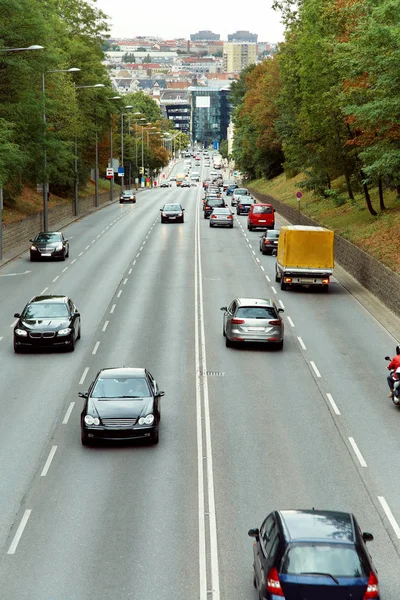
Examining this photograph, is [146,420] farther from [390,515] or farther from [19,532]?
[390,515]

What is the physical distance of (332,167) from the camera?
62.0 m

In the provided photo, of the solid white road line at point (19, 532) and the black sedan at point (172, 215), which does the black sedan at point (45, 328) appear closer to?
the solid white road line at point (19, 532)

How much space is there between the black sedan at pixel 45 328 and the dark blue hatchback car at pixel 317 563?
1778cm

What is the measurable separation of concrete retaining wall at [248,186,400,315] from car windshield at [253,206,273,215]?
1623cm

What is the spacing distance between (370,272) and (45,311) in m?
16.7

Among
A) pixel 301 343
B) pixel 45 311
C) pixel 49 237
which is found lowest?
pixel 301 343

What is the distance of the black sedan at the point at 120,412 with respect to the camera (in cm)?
1911

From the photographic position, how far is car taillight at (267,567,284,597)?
10.7 meters

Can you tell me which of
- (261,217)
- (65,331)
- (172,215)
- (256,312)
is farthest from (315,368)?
(172,215)

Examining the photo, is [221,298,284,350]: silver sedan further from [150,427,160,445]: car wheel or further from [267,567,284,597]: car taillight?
[267,567,284,597]: car taillight

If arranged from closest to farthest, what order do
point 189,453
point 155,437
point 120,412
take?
point 189,453, point 120,412, point 155,437

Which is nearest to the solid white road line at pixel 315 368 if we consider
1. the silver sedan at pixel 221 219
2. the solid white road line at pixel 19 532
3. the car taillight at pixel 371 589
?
the solid white road line at pixel 19 532

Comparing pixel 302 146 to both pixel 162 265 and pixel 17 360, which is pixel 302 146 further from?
pixel 17 360

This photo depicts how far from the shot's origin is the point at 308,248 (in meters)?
40.3
